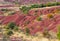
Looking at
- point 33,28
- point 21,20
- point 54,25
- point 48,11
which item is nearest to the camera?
point 54,25

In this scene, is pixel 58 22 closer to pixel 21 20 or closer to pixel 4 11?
pixel 21 20

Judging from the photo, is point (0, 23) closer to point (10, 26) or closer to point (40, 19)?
point (10, 26)

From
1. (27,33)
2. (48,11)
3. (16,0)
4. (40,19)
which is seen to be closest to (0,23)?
(48,11)

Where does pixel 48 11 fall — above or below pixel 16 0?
above

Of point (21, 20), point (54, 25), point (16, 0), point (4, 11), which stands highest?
point (54, 25)

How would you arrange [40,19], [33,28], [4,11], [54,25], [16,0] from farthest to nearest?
[16,0] → [4,11] → [40,19] → [33,28] → [54,25]

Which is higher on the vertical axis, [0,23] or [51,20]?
[51,20]

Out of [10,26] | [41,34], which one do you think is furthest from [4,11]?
[41,34]

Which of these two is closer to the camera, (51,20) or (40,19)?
(51,20)

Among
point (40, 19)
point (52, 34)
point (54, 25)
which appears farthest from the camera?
point (40, 19)
